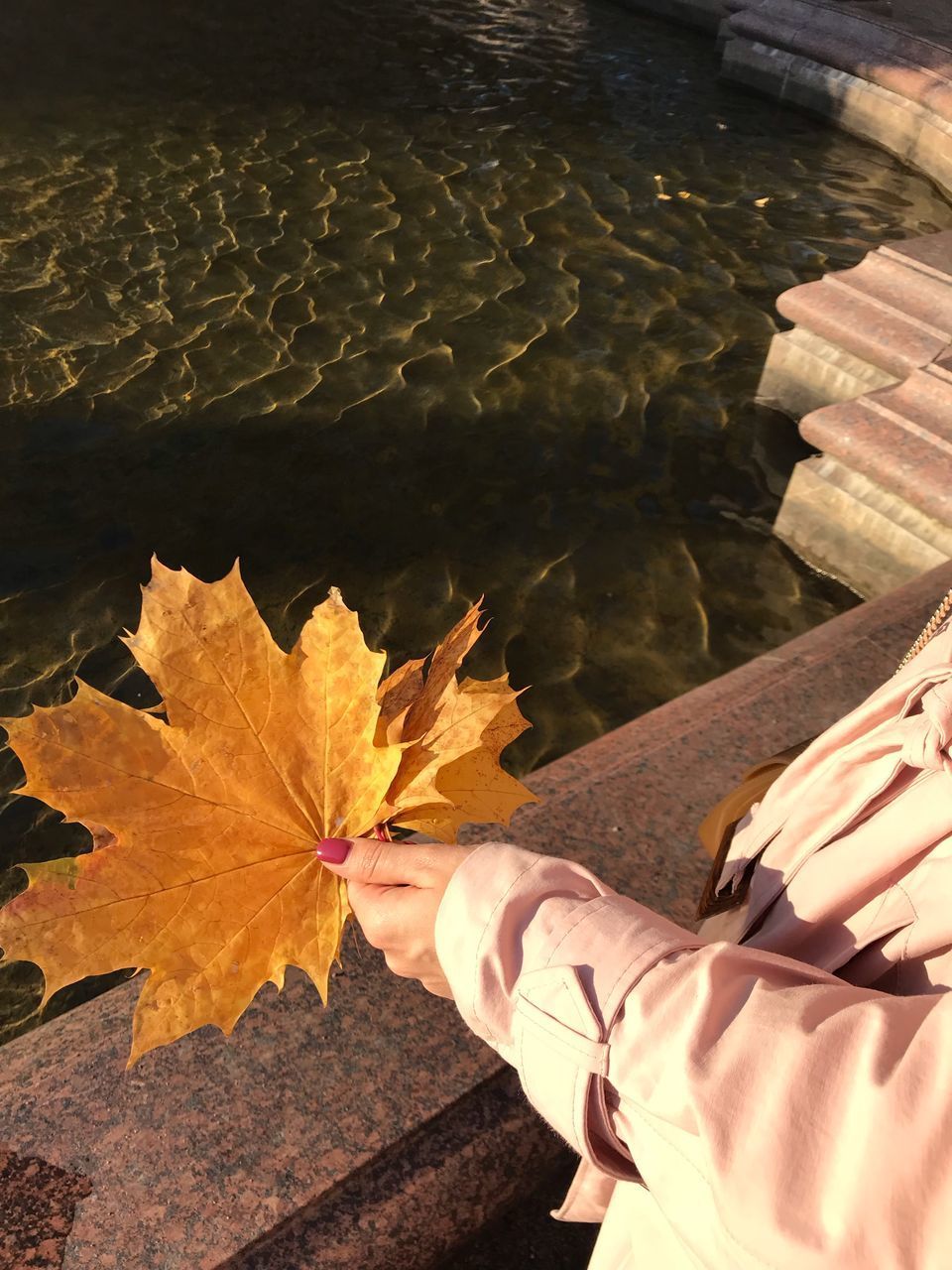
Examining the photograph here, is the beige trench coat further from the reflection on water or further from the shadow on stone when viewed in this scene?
the reflection on water

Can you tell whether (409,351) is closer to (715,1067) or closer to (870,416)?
(870,416)

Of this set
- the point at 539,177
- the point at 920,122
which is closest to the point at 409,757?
the point at 539,177

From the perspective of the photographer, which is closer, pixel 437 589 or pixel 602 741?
pixel 602 741

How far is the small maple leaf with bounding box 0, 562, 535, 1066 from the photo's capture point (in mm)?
1003

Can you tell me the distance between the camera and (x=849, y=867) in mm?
1130

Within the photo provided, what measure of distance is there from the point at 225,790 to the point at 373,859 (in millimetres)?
173

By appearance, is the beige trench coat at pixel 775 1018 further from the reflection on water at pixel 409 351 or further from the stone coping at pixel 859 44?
the stone coping at pixel 859 44

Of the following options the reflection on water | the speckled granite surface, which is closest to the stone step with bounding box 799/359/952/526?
the reflection on water

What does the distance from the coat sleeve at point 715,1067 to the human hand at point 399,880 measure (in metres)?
0.08

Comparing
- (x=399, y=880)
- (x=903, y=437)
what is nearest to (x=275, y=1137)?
(x=399, y=880)

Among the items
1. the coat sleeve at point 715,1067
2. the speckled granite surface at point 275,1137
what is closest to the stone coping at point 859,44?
the speckled granite surface at point 275,1137

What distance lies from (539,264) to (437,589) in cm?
261

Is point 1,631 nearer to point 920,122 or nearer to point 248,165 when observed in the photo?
point 248,165

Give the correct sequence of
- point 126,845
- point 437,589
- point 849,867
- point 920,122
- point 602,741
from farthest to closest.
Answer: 1. point 920,122
2. point 437,589
3. point 602,741
4. point 849,867
5. point 126,845
